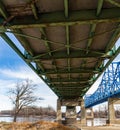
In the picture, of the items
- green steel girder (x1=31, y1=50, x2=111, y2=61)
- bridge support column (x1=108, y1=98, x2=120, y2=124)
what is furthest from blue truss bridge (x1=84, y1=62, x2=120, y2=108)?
green steel girder (x1=31, y1=50, x2=111, y2=61)

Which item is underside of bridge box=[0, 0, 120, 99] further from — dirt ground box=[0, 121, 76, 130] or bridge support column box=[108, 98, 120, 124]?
bridge support column box=[108, 98, 120, 124]

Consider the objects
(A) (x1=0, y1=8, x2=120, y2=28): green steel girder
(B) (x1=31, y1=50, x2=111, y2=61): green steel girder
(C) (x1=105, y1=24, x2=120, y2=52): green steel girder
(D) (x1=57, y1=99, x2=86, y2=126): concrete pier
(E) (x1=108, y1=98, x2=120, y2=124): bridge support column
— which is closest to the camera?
(A) (x1=0, y1=8, x2=120, y2=28): green steel girder

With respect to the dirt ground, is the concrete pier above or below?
above

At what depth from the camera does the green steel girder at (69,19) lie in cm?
934

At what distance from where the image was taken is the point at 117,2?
809 centimetres

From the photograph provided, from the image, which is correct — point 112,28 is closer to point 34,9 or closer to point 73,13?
point 73,13

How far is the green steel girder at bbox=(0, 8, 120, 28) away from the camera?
368 inches

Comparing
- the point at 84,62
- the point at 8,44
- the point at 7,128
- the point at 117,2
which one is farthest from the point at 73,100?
the point at 117,2

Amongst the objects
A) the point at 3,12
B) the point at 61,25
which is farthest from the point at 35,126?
the point at 3,12

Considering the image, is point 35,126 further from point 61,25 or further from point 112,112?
point 61,25

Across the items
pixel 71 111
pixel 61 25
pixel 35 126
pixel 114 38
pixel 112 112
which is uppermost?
pixel 114 38

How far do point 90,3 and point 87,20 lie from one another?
629 millimetres

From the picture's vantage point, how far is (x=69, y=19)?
9.59 meters

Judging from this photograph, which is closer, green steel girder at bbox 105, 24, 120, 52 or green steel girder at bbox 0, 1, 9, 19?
green steel girder at bbox 0, 1, 9, 19
